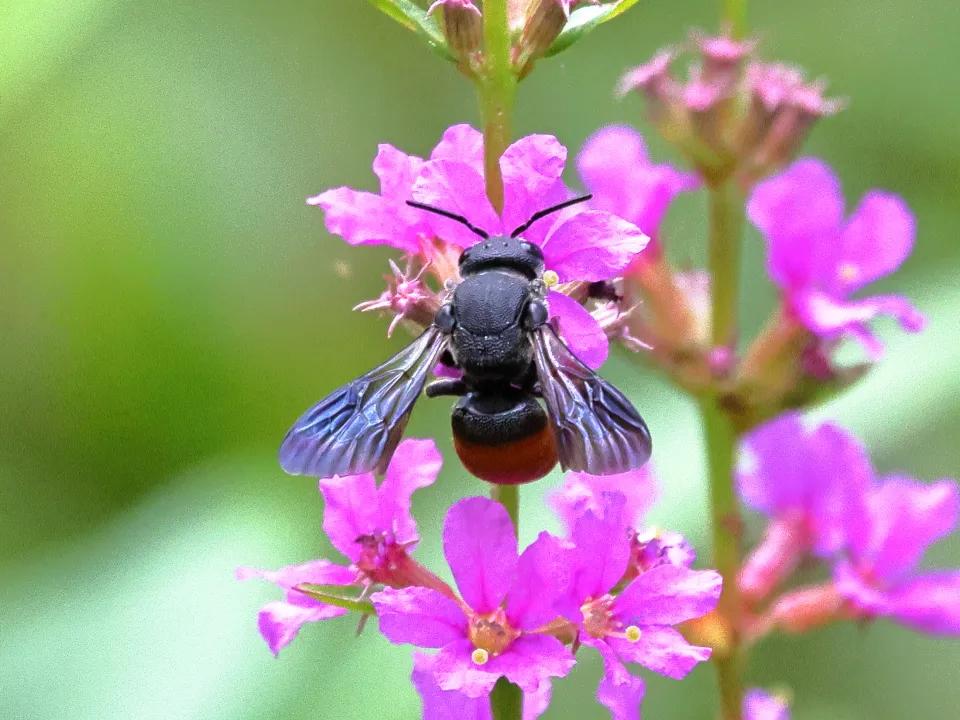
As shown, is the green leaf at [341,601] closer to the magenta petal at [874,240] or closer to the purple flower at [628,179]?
the purple flower at [628,179]

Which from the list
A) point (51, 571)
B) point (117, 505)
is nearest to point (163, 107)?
point (117, 505)

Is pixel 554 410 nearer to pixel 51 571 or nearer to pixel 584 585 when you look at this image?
pixel 584 585

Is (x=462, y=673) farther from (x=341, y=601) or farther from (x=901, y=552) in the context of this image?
(x=901, y=552)

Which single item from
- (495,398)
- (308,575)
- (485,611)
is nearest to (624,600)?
(485,611)

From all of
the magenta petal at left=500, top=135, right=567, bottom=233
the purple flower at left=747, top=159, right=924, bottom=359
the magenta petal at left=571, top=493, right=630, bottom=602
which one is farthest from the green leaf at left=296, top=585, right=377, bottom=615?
the purple flower at left=747, top=159, right=924, bottom=359

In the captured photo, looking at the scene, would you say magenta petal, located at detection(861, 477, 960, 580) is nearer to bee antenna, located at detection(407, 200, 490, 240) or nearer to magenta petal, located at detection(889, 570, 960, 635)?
magenta petal, located at detection(889, 570, 960, 635)
